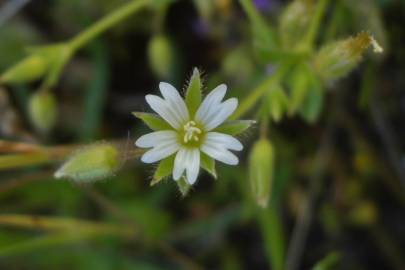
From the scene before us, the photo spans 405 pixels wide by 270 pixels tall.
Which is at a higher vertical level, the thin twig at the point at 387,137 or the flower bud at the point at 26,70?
the flower bud at the point at 26,70

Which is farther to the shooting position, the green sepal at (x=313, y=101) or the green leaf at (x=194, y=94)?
the green sepal at (x=313, y=101)

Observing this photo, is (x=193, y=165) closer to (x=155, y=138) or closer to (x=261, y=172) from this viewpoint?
(x=155, y=138)

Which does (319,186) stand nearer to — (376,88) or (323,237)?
(323,237)

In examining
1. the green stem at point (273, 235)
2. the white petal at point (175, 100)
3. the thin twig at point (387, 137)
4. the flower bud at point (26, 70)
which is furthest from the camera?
the thin twig at point (387, 137)

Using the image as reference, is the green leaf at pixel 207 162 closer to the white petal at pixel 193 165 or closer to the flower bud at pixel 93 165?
the white petal at pixel 193 165

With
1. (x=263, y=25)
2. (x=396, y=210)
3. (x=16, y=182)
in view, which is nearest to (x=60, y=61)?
(x=16, y=182)

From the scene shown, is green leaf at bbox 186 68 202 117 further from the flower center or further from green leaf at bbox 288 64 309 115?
green leaf at bbox 288 64 309 115

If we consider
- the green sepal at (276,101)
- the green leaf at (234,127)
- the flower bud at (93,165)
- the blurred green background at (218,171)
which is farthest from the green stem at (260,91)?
the blurred green background at (218,171)
